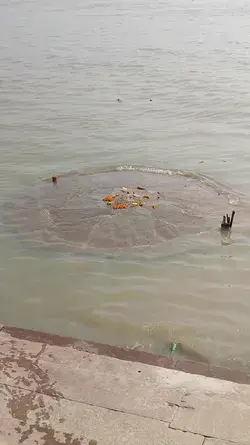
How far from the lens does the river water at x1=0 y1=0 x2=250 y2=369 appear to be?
527 cm

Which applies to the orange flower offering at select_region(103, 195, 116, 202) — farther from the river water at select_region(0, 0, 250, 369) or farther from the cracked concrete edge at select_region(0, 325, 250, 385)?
the cracked concrete edge at select_region(0, 325, 250, 385)

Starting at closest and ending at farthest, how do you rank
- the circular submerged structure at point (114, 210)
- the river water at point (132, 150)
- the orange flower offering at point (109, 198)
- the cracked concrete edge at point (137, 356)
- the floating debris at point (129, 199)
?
the cracked concrete edge at point (137, 356) < the river water at point (132, 150) < the circular submerged structure at point (114, 210) < the floating debris at point (129, 199) < the orange flower offering at point (109, 198)

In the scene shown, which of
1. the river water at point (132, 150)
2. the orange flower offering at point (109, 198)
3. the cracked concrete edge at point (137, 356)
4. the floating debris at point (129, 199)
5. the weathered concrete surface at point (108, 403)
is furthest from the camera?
the orange flower offering at point (109, 198)

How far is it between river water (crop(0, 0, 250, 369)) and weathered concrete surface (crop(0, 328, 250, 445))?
88 centimetres

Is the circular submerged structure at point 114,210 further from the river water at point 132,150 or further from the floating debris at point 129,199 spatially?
the river water at point 132,150

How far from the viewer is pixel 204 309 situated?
5398 millimetres

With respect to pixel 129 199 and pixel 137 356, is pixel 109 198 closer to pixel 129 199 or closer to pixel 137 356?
pixel 129 199

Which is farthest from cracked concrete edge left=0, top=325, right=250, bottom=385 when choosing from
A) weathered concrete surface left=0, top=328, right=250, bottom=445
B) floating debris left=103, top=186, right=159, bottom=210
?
floating debris left=103, top=186, right=159, bottom=210

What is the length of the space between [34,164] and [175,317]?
5.20m

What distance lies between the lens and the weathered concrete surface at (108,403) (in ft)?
11.0

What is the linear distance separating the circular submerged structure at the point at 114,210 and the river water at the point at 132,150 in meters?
0.26

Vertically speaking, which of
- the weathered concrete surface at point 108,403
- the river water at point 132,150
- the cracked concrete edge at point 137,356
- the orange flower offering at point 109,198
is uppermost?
the weathered concrete surface at point 108,403

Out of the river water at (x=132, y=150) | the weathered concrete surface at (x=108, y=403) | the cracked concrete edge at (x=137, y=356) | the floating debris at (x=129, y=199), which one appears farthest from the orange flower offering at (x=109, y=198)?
the weathered concrete surface at (x=108, y=403)

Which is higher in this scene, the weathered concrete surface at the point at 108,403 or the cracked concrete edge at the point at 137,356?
the weathered concrete surface at the point at 108,403
